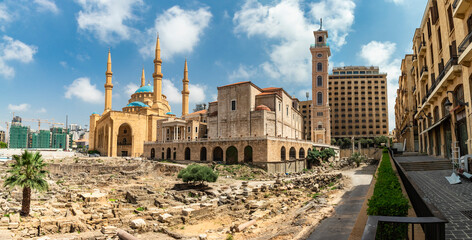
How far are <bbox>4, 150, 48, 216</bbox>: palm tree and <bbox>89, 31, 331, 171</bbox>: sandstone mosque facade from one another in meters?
25.5

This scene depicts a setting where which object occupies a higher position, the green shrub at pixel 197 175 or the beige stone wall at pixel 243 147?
the beige stone wall at pixel 243 147

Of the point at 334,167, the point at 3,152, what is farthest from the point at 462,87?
the point at 3,152

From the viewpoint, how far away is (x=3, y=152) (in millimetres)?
51656

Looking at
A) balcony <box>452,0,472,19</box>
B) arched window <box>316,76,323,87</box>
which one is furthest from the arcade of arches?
balcony <box>452,0,472,19</box>

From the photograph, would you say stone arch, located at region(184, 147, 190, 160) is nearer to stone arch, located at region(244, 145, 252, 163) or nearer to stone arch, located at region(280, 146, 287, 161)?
stone arch, located at region(244, 145, 252, 163)

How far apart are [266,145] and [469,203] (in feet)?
96.4

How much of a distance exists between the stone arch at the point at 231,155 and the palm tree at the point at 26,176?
25.8m

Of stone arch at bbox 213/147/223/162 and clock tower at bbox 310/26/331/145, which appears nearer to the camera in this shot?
stone arch at bbox 213/147/223/162

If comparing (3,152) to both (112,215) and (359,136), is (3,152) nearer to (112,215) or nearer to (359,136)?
(112,215)

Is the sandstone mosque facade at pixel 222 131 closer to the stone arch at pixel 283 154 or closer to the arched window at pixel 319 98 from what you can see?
the stone arch at pixel 283 154

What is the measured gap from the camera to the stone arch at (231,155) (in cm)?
4103

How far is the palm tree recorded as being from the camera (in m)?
17.1

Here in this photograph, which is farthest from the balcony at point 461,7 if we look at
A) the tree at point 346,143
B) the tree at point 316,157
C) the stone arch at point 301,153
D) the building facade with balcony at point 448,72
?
the tree at point 346,143

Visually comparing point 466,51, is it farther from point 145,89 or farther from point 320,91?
point 145,89
